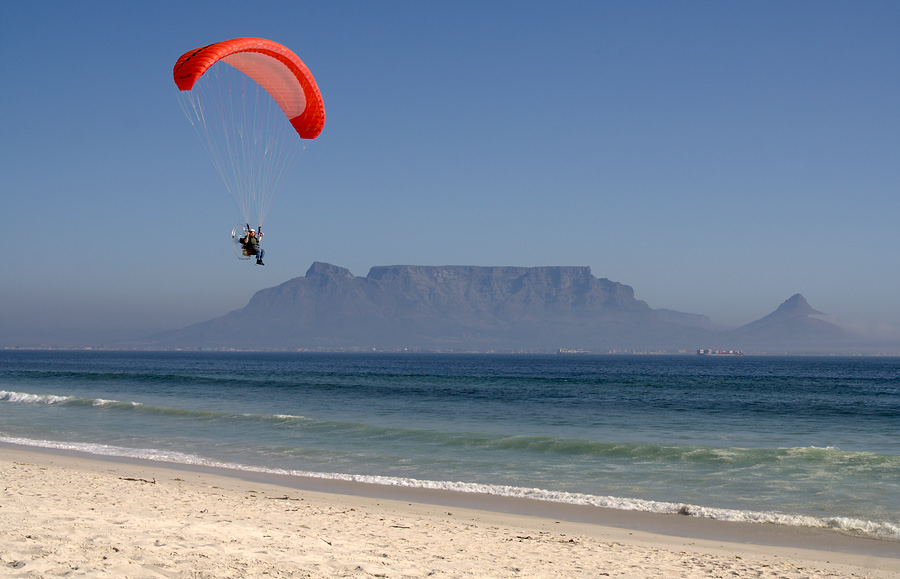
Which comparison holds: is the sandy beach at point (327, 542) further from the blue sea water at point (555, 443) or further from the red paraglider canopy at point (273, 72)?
the red paraglider canopy at point (273, 72)

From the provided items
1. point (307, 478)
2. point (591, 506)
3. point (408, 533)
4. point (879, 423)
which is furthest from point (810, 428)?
point (408, 533)

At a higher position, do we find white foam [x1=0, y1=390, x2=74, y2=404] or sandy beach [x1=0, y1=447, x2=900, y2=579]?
sandy beach [x1=0, y1=447, x2=900, y2=579]

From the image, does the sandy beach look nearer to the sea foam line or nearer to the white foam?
the sea foam line

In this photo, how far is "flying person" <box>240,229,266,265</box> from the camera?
16266mm

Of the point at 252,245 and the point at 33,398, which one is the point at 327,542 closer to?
the point at 252,245

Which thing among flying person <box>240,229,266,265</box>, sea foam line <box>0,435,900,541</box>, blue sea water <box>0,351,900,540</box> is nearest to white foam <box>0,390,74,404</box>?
blue sea water <box>0,351,900,540</box>

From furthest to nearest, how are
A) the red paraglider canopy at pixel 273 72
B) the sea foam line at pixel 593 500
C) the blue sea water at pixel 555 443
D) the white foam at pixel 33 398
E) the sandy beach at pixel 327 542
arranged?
the white foam at pixel 33 398
the red paraglider canopy at pixel 273 72
the blue sea water at pixel 555 443
the sea foam line at pixel 593 500
the sandy beach at pixel 327 542

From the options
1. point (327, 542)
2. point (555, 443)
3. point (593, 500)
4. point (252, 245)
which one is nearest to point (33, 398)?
point (252, 245)

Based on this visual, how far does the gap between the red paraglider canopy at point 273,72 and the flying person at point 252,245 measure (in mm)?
3562

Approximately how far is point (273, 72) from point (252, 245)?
4.54 m

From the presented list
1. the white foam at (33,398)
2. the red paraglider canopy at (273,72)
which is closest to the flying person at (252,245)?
the red paraglider canopy at (273,72)

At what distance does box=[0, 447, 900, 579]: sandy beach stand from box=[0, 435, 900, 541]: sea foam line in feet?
1.86

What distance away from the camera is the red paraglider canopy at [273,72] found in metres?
14.8

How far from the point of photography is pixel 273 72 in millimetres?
17359
